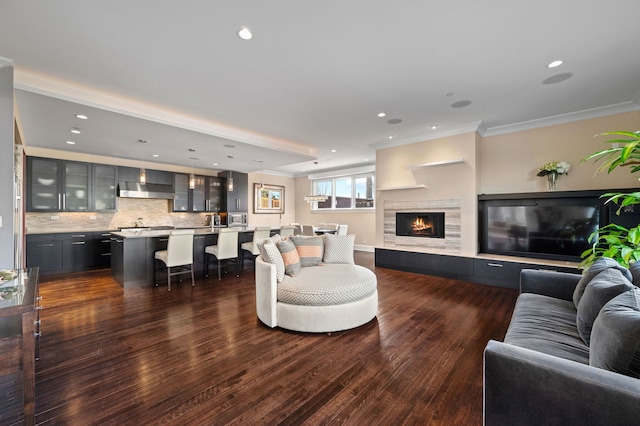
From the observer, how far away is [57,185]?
18.4ft

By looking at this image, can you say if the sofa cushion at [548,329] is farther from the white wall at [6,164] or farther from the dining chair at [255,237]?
the white wall at [6,164]

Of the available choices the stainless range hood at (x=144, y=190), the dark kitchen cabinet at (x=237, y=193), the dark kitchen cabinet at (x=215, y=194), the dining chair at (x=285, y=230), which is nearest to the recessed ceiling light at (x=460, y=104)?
the dining chair at (x=285, y=230)

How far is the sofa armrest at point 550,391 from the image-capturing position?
3.29 ft

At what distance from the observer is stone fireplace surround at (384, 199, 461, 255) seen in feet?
16.5

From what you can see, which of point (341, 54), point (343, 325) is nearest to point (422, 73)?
point (341, 54)

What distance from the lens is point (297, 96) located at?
11.9 ft

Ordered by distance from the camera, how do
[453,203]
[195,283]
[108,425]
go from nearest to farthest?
[108,425] < [195,283] < [453,203]

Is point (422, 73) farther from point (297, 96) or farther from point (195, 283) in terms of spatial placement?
point (195, 283)

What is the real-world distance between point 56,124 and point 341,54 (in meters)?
4.40

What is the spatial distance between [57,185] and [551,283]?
27.7 ft

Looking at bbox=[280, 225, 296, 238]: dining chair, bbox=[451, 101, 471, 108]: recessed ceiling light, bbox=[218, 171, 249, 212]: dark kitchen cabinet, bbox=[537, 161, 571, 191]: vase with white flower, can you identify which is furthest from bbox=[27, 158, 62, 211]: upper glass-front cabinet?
bbox=[537, 161, 571, 191]: vase with white flower

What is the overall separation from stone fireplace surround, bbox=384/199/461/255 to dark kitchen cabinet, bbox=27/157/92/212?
6.75 metres

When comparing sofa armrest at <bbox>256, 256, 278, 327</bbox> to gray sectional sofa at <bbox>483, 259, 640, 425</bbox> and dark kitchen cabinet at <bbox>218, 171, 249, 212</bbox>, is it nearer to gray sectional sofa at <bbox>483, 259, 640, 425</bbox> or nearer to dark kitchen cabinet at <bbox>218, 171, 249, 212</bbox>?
gray sectional sofa at <bbox>483, 259, 640, 425</bbox>

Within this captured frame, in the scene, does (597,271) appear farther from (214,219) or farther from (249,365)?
(214,219)
